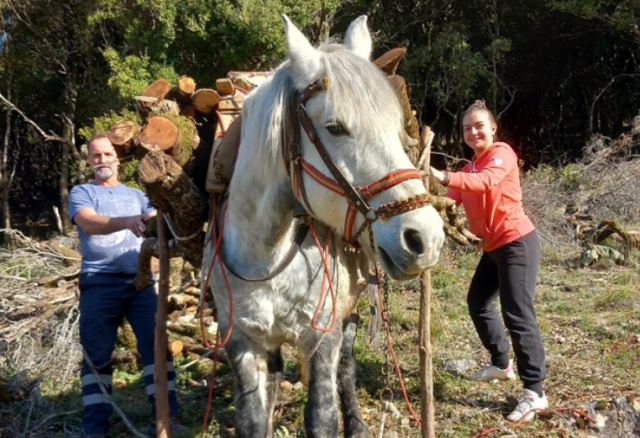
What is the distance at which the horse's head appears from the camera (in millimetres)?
2096

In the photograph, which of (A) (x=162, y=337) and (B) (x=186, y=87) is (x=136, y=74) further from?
(A) (x=162, y=337)

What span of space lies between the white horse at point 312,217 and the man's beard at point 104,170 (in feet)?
3.77

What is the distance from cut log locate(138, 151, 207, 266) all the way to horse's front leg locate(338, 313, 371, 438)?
1108 millimetres

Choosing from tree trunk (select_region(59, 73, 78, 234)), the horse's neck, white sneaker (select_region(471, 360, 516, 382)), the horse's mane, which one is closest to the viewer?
the horse's mane

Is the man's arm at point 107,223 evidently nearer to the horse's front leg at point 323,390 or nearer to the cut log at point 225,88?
the cut log at point 225,88

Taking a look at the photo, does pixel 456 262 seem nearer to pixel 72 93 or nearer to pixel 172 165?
pixel 172 165

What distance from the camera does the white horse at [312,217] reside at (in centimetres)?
215

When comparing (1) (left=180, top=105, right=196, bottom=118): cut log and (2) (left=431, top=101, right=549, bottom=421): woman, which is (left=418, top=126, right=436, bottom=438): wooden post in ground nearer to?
(2) (left=431, top=101, right=549, bottom=421): woman

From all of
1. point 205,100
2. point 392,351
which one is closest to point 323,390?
point 392,351

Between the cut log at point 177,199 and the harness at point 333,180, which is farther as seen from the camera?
the cut log at point 177,199

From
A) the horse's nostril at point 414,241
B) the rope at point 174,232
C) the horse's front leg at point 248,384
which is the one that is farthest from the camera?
the rope at point 174,232

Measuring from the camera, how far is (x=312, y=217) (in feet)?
8.58

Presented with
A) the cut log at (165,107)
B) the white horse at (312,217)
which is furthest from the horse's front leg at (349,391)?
the cut log at (165,107)

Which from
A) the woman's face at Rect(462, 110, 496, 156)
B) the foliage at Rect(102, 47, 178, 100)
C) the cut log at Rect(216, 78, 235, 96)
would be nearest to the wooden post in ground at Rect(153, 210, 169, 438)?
the cut log at Rect(216, 78, 235, 96)
